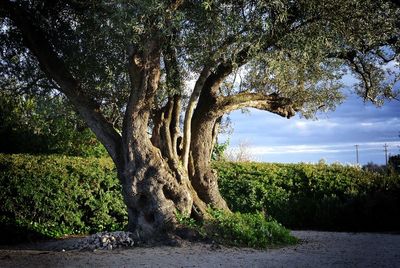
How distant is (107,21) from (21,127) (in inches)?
316

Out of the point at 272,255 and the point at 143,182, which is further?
the point at 143,182

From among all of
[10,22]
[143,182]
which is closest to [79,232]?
[143,182]

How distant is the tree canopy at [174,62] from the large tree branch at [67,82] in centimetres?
2

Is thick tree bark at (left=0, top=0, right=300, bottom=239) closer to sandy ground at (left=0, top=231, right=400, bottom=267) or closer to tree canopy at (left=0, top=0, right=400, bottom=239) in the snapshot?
tree canopy at (left=0, top=0, right=400, bottom=239)

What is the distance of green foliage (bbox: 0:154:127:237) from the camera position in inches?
509

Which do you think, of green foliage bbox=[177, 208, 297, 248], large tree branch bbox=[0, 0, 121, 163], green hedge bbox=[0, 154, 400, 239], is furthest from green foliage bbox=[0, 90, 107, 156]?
green foliage bbox=[177, 208, 297, 248]

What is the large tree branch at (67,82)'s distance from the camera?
1117 cm

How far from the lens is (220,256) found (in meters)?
9.12

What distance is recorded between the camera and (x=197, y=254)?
9.23m

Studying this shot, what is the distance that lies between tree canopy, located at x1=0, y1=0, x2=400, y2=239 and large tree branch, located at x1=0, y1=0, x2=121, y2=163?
0.02 m

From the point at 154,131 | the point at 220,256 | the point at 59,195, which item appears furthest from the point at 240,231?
the point at 59,195

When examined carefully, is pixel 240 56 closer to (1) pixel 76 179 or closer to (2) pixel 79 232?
(1) pixel 76 179

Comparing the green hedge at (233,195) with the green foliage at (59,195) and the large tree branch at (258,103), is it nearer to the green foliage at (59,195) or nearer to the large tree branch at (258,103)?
the green foliage at (59,195)

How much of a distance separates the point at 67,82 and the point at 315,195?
8358mm
